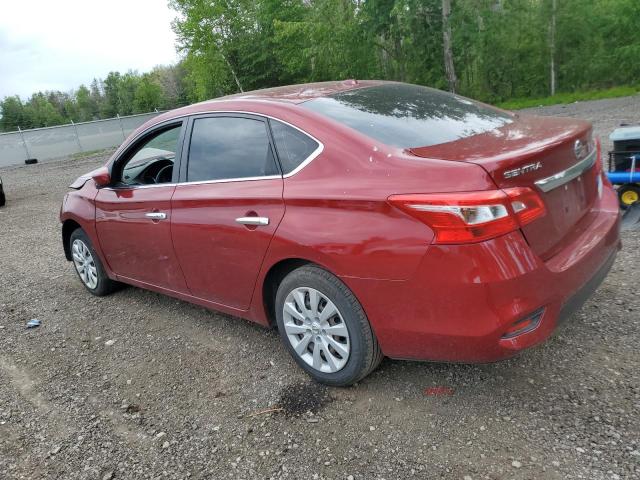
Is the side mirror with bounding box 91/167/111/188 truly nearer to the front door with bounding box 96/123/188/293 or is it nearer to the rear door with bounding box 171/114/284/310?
the front door with bounding box 96/123/188/293

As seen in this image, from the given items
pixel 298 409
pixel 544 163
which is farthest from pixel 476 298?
pixel 298 409

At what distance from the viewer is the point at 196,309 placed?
4.50 metres

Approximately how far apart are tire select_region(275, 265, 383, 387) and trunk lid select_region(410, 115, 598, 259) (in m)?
0.84

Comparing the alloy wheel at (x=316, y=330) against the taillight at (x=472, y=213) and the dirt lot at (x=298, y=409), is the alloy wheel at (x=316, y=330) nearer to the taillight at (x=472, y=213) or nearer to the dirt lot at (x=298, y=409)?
the dirt lot at (x=298, y=409)

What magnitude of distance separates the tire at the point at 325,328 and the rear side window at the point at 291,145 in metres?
0.59

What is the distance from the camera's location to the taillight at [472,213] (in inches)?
89.1

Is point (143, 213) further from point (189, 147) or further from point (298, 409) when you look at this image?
point (298, 409)

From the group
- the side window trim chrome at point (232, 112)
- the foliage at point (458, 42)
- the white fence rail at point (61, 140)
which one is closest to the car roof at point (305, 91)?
the side window trim chrome at point (232, 112)

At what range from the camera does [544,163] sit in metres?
2.52

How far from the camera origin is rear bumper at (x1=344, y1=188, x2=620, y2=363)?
2.29 meters

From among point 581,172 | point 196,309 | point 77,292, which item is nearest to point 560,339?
point 581,172

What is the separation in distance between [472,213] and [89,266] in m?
3.96

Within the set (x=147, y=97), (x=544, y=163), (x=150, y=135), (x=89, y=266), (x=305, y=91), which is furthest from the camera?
(x=147, y=97)

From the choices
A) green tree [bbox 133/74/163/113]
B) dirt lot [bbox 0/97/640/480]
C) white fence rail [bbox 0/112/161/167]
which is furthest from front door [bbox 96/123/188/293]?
green tree [bbox 133/74/163/113]
